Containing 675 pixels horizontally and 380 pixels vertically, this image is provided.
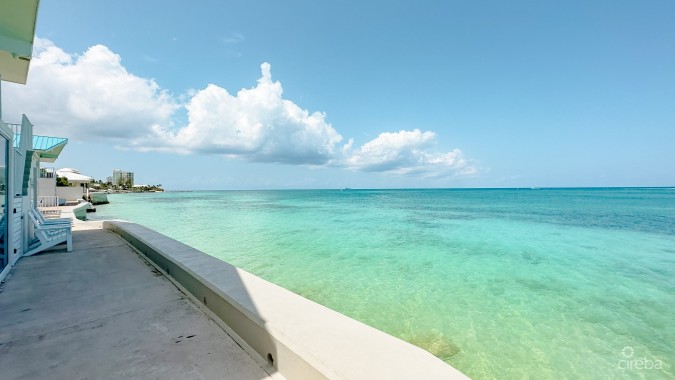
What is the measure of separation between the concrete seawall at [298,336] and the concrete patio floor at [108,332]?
153 mm

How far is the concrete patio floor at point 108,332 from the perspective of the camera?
7.00 ft

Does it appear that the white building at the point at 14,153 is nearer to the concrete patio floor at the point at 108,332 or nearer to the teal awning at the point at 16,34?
the teal awning at the point at 16,34

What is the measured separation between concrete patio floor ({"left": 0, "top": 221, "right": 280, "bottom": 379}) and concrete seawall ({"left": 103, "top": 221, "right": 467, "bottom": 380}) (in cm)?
15

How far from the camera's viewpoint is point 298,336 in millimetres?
1981

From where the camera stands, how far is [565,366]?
379 cm

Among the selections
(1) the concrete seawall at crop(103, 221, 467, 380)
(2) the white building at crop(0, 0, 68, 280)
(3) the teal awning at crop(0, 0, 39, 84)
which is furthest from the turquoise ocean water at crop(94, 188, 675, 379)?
(3) the teal awning at crop(0, 0, 39, 84)

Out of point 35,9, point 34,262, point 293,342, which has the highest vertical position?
point 35,9

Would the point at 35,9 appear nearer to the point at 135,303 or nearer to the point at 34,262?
the point at 34,262

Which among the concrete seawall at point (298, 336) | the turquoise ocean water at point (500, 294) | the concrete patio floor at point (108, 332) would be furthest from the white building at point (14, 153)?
the turquoise ocean water at point (500, 294)

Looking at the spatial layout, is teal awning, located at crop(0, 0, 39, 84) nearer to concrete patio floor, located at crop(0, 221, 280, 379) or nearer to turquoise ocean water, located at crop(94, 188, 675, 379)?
concrete patio floor, located at crop(0, 221, 280, 379)

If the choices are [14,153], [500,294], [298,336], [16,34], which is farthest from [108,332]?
[500,294]

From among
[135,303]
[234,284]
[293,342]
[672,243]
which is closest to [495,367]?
[293,342]

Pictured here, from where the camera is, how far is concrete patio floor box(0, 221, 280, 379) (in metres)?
2.13

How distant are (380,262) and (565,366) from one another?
17.2 ft
